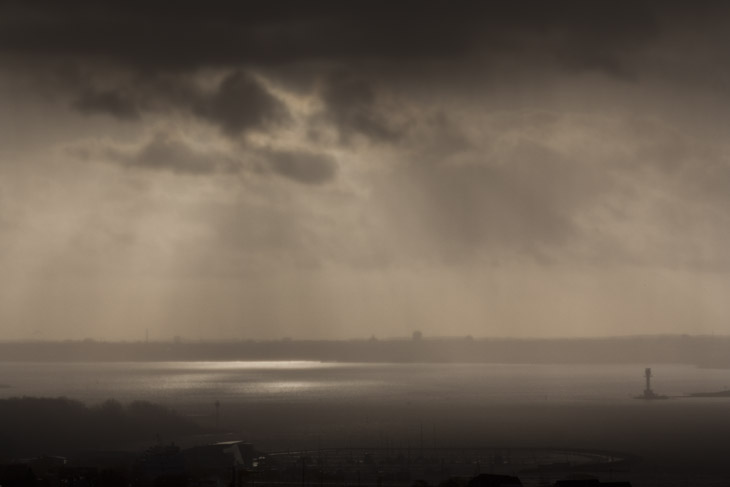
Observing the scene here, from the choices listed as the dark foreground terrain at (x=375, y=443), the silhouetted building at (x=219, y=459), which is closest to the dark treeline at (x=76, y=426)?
the dark foreground terrain at (x=375, y=443)

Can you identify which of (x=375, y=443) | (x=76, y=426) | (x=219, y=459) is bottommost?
(x=375, y=443)

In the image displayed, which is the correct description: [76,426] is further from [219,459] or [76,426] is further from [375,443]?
[219,459]

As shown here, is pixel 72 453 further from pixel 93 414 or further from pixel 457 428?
pixel 457 428

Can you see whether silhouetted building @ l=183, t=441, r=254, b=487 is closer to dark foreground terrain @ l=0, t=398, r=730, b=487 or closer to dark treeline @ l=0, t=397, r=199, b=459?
dark foreground terrain @ l=0, t=398, r=730, b=487

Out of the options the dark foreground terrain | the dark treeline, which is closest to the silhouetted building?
the dark foreground terrain

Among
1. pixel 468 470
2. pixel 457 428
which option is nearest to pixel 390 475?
pixel 468 470

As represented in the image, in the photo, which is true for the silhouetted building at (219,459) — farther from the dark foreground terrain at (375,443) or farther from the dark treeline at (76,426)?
the dark treeline at (76,426)

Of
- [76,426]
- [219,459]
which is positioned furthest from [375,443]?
[76,426]

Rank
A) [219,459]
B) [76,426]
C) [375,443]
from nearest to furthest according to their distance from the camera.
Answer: [219,459] → [375,443] → [76,426]

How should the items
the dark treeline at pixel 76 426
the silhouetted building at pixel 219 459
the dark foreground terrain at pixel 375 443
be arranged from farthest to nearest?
the dark treeline at pixel 76 426 → the dark foreground terrain at pixel 375 443 → the silhouetted building at pixel 219 459
